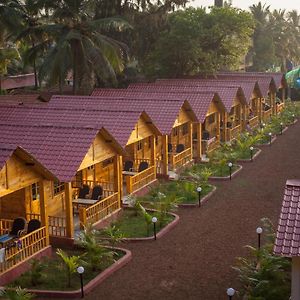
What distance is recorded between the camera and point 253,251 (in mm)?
16109

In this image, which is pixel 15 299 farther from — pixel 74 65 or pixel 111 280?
pixel 74 65

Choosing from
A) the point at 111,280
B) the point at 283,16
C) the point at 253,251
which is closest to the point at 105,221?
the point at 111,280

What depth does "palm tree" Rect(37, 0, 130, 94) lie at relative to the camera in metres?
33.4

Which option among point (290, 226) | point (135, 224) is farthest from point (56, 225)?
point (290, 226)

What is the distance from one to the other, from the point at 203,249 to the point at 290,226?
7.13 m

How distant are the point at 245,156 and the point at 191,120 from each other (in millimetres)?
3982

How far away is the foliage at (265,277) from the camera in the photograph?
1334 cm

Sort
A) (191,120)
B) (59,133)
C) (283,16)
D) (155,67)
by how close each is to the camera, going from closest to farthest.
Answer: (59,133)
(191,120)
(155,67)
(283,16)

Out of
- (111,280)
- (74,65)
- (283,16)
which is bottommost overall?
(111,280)

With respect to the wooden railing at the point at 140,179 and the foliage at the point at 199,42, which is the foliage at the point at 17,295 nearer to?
the wooden railing at the point at 140,179

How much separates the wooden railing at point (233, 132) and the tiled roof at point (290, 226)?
83.5ft

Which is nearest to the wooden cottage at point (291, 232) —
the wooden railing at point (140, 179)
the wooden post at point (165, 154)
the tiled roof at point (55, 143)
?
the tiled roof at point (55, 143)

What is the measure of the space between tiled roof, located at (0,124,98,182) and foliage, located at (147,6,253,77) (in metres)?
26.5

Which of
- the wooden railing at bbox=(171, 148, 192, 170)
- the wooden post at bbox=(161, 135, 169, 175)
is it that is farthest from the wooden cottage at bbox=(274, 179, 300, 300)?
the wooden railing at bbox=(171, 148, 192, 170)
